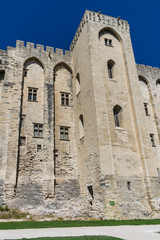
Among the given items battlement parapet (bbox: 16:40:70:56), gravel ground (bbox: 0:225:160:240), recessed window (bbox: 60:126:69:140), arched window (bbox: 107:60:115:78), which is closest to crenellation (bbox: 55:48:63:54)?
battlement parapet (bbox: 16:40:70:56)

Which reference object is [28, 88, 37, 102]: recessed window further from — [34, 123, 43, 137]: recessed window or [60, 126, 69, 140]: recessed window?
[60, 126, 69, 140]: recessed window

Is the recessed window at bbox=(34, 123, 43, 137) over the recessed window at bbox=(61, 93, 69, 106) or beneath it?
beneath

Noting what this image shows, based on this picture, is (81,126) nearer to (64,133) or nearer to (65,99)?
(64,133)

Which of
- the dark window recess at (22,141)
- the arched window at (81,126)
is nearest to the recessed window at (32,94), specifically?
the dark window recess at (22,141)

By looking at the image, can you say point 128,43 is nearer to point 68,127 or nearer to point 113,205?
point 68,127

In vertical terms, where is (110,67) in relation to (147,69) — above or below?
below

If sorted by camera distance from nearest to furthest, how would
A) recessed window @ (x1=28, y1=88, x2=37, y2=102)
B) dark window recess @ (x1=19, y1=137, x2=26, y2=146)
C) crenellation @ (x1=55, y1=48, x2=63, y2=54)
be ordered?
1. dark window recess @ (x1=19, y1=137, x2=26, y2=146)
2. recessed window @ (x1=28, y1=88, x2=37, y2=102)
3. crenellation @ (x1=55, y1=48, x2=63, y2=54)

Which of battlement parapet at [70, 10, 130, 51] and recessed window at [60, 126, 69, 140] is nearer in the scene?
recessed window at [60, 126, 69, 140]

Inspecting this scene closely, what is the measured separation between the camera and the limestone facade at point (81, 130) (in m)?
14.1

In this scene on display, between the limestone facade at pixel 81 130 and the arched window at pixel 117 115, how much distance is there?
0.30 ft

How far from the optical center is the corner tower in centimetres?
1365

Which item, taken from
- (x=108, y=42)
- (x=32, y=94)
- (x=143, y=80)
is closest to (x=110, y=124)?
(x=32, y=94)

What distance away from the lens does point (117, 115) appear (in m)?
16.9

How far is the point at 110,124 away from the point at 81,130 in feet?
10.1
